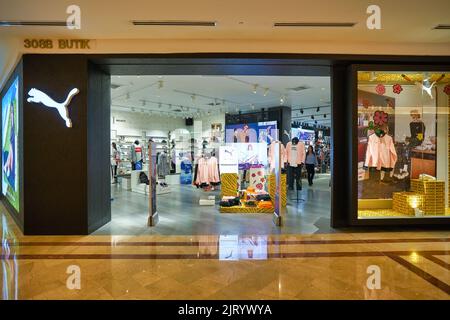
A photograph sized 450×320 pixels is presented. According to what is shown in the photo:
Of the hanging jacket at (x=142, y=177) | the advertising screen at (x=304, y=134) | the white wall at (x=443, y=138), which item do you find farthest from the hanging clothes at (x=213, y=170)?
the advertising screen at (x=304, y=134)

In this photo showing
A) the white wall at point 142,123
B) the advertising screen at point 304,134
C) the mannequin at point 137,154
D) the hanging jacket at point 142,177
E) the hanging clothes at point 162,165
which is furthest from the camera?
the advertising screen at point 304,134

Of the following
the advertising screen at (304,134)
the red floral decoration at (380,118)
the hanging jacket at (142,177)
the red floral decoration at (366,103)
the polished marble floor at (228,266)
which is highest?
the advertising screen at (304,134)

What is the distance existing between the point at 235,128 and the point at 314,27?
25.0ft

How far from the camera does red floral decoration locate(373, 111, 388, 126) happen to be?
4.97 meters

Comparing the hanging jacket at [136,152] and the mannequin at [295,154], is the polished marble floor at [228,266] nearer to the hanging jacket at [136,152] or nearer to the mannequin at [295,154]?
the mannequin at [295,154]

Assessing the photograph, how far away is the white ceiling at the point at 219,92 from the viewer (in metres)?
6.70

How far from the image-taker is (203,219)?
508 centimetres

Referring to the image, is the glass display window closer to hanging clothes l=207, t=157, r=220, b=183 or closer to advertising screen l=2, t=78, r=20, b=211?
hanging clothes l=207, t=157, r=220, b=183

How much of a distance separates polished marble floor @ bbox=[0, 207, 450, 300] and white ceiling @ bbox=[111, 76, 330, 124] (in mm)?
4308

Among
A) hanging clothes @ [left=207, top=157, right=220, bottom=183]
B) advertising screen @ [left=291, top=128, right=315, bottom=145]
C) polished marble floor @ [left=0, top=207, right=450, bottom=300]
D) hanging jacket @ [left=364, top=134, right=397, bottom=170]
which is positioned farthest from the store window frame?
advertising screen @ [left=291, top=128, right=315, bottom=145]

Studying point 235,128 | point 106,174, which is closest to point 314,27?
point 106,174

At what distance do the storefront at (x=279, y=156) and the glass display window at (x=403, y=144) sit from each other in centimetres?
2

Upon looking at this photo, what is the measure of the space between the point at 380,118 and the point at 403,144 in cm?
73

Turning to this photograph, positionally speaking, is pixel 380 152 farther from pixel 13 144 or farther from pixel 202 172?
pixel 13 144
